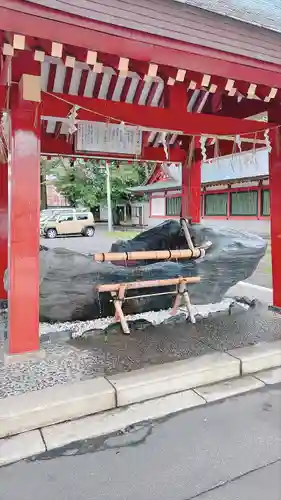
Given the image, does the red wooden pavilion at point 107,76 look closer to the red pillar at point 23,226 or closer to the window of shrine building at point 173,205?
the red pillar at point 23,226

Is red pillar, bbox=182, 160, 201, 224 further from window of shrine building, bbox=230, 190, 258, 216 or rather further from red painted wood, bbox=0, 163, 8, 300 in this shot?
window of shrine building, bbox=230, 190, 258, 216

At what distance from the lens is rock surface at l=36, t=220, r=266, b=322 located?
475 centimetres

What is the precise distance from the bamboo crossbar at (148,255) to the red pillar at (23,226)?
3.72 ft

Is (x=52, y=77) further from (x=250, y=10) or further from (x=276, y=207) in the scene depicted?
(x=276, y=207)

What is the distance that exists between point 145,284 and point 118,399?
1.91m

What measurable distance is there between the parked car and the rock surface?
18.7 meters

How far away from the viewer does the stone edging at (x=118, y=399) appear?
2617 millimetres

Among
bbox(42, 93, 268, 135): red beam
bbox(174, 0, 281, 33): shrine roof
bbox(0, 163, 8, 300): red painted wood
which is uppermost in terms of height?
bbox(174, 0, 281, 33): shrine roof

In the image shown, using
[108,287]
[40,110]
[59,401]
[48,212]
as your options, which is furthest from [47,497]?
[48,212]

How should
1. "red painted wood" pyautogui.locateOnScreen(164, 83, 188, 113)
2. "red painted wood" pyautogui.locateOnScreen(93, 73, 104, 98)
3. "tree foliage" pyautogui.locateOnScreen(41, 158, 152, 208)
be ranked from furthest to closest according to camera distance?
"tree foliage" pyautogui.locateOnScreen(41, 158, 152, 208) → "red painted wood" pyautogui.locateOnScreen(93, 73, 104, 98) → "red painted wood" pyautogui.locateOnScreen(164, 83, 188, 113)

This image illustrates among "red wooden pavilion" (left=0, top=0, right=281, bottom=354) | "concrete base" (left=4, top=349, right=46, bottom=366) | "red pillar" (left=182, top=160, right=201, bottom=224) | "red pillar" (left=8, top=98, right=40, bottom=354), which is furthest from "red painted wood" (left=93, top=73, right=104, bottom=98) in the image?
"concrete base" (left=4, top=349, right=46, bottom=366)

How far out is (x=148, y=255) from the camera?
16.2 feet

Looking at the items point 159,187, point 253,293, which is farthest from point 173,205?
point 253,293

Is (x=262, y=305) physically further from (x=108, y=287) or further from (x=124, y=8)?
(x=124, y=8)
